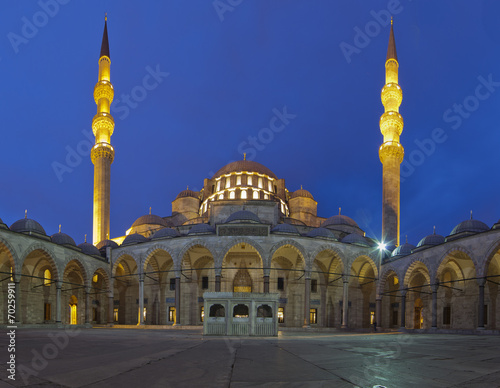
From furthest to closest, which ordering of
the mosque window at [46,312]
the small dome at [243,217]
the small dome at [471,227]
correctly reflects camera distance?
1. the small dome at [243,217]
2. the mosque window at [46,312]
3. the small dome at [471,227]

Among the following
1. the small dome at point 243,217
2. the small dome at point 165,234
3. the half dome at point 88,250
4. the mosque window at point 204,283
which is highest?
the small dome at point 243,217

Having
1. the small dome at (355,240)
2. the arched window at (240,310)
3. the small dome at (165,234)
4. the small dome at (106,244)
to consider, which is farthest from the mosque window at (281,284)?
the arched window at (240,310)

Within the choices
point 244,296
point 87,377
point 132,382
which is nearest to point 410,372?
point 132,382

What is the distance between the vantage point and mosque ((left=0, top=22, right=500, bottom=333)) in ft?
77.4

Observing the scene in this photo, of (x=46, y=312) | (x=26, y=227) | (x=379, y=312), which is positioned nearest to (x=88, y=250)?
(x=46, y=312)

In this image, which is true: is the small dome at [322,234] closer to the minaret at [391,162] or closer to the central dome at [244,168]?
the minaret at [391,162]

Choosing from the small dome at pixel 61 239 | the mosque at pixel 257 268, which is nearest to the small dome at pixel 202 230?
the mosque at pixel 257 268

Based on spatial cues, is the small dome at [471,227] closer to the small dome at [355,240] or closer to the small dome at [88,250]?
the small dome at [355,240]

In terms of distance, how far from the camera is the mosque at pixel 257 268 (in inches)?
928

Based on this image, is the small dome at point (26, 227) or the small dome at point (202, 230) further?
the small dome at point (202, 230)

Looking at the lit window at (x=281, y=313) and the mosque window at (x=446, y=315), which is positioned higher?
the mosque window at (x=446, y=315)


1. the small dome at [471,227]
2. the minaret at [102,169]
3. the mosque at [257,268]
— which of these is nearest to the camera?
the mosque at [257,268]

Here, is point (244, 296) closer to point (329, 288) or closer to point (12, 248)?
point (12, 248)

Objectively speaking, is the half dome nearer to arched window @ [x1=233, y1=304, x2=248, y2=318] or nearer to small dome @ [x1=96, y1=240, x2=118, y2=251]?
small dome @ [x1=96, y1=240, x2=118, y2=251]
